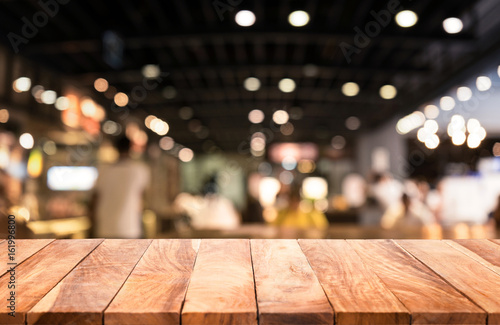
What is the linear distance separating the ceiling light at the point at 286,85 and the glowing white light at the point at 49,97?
474 cm

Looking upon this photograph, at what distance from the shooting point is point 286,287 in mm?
1200

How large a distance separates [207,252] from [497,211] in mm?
3956

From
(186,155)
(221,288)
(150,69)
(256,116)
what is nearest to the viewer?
(221,288)

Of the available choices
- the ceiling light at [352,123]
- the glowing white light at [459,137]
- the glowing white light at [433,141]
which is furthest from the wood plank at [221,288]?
the ceiling light at [352,123]

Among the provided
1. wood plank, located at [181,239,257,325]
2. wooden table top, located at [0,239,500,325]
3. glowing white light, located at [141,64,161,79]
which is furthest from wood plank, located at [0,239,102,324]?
glowing white light, located at [141,64,161,79]

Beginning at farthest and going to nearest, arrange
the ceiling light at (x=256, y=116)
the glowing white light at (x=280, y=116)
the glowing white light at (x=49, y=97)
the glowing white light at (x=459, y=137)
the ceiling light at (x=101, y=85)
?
the ceiling light at (x=256, y=116) → the glowing white light at (x=280, y=116) → the ceiling light at (x=101, y=85) → the glowing white light at (x=49, y=97) → the glowing white light at (x=459, y=137)

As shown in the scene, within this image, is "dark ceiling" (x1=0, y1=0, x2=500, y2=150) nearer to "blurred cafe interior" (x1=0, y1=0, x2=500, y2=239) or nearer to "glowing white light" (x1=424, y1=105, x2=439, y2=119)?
"blurred cafe interior" (x1=0, y1=0, x2=500, y2=239)

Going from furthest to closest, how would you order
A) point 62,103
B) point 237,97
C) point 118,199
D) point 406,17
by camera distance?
point 237,97
point 62,103
point 406,17
point 118,199

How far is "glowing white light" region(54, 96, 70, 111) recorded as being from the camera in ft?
25.6

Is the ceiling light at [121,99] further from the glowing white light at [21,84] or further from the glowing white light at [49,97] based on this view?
the glowing white light at [21,84]

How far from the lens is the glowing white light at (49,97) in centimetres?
739

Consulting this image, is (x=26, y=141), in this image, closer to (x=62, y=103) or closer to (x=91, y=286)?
(x=62, y=103)

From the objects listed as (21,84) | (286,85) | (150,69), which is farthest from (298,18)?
(21,84)

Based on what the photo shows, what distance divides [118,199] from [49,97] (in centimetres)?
479
